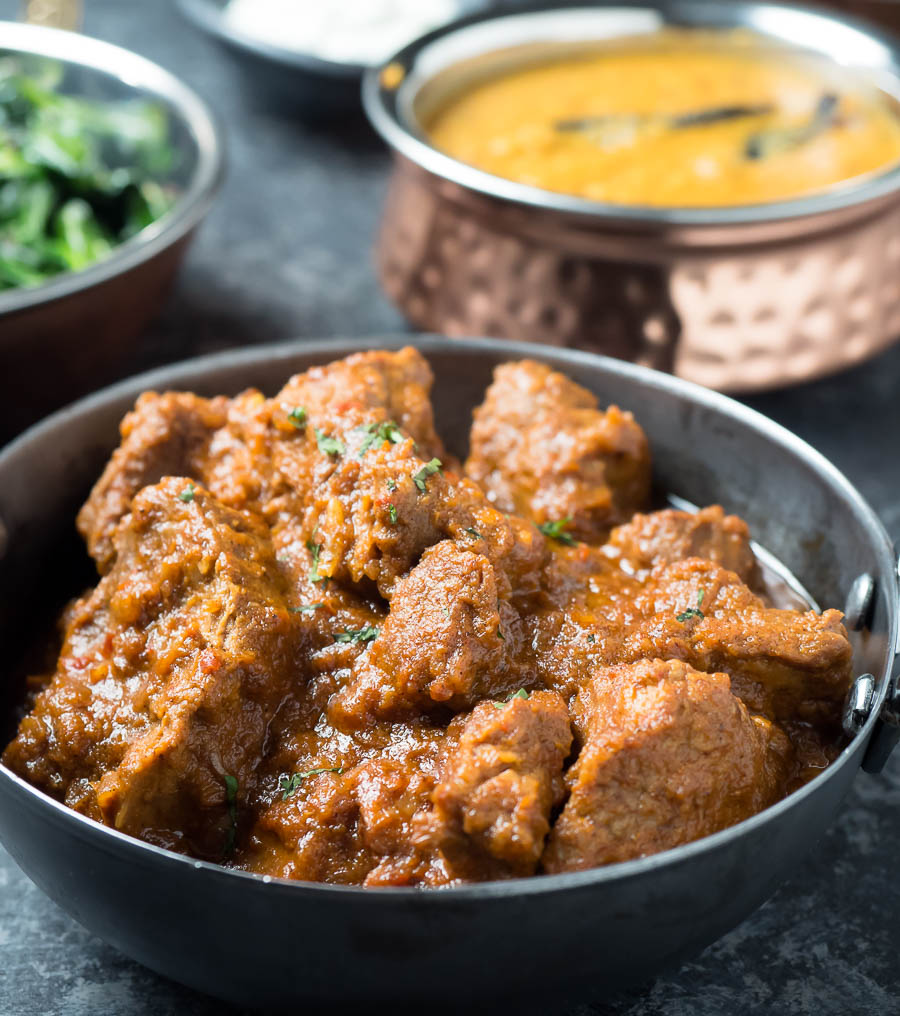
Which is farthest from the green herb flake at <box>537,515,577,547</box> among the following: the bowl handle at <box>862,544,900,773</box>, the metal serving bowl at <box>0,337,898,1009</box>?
the bowl handle at <box>862,544,900,773</box>

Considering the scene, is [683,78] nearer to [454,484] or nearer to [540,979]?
[454,484]

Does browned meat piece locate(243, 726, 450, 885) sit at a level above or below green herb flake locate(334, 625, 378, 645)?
below

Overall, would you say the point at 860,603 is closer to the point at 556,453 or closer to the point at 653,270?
the point at 556,453

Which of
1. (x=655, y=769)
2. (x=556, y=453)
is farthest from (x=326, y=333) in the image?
(x=655, y=769)

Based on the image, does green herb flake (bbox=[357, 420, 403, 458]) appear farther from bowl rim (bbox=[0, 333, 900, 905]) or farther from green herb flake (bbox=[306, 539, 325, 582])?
bowl rim (bbox=[0, 333, 900, 905])

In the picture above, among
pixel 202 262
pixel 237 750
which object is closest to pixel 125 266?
pixel 202 262

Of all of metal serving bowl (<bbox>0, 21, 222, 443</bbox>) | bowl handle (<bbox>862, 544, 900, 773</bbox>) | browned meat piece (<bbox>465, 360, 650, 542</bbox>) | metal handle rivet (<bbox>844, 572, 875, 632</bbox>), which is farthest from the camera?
metal serving bowl (<bbox>0, 21, 222, 443</bbox>)
